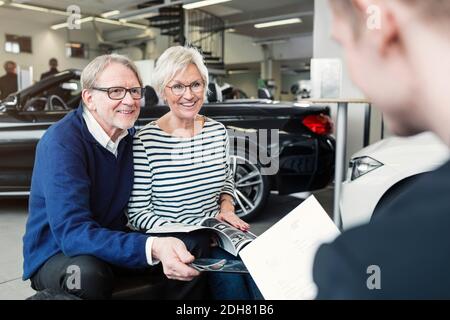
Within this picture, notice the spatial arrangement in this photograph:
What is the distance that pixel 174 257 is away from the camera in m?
0.91

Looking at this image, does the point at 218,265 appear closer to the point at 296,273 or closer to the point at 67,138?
the point at 296,273

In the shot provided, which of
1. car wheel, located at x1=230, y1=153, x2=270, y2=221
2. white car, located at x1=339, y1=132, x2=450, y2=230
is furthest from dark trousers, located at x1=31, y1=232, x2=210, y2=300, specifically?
car wheel, located at x1=230, y1=153, x2=270, y2=221

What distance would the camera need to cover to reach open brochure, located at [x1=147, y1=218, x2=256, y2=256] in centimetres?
105

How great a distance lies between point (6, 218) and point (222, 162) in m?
2.40

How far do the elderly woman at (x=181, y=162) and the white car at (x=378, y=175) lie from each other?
2.08 ft

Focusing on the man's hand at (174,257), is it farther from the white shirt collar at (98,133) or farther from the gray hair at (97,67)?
the gray hair at (97,67)

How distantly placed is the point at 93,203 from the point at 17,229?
6.85 feet

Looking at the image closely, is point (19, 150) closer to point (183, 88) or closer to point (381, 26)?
point (183, 88)

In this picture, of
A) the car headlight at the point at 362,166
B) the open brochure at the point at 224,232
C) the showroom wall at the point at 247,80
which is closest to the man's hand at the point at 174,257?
the open brochure at the point at 224,232

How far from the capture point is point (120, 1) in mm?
7723

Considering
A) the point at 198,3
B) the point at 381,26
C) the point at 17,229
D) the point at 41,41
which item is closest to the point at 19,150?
the point at 17,229

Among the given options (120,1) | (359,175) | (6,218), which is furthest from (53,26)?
(359,175)

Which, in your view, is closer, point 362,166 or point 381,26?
point 381,26

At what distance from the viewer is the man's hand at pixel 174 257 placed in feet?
2.93
